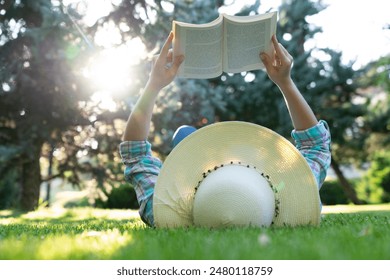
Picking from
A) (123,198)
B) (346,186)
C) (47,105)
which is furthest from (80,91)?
(346,186)

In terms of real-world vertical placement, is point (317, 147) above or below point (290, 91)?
below

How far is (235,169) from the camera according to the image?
296 cm

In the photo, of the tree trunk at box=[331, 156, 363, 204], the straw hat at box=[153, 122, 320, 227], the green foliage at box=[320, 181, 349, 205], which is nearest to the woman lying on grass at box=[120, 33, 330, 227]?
the straw hat at box=[153, 122, 320, 227]

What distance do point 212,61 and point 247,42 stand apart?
32 centimetres

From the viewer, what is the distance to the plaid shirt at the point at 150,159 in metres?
3.48

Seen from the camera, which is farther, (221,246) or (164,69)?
(164,69)

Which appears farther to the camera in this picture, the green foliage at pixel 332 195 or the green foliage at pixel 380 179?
the green foliage at pixel 332 195

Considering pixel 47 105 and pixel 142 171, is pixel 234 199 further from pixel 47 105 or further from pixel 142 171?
pixel 47 105

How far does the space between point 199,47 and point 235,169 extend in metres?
0.97

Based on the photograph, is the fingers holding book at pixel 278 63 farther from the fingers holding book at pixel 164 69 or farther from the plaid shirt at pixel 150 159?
the fingers holding book at pixel 164 69

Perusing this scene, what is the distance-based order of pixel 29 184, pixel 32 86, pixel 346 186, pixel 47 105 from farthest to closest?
pixel 346 186 → pixel 29 184 → pixel 47 105 → pixel 32 86

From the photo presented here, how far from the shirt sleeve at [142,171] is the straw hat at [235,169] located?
340mm

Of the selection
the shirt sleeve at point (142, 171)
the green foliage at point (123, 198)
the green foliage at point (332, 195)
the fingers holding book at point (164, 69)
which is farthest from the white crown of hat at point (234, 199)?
the green foliage at point (332, 195)
